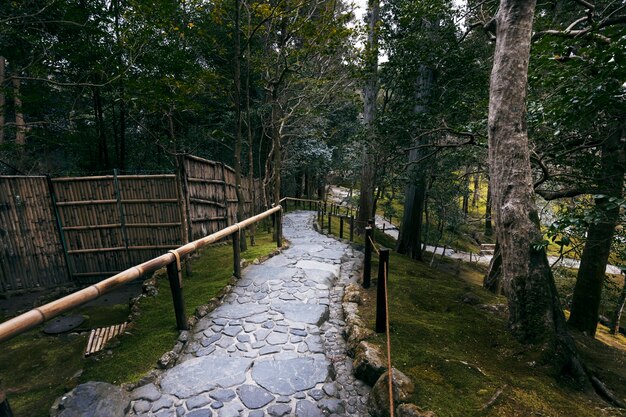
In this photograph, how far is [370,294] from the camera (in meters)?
4.32

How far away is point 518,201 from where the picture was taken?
285cm

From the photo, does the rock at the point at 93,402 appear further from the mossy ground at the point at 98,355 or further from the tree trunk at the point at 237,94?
the tree trunk at the point at 237,94

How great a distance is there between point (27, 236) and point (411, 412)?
27.8 feet

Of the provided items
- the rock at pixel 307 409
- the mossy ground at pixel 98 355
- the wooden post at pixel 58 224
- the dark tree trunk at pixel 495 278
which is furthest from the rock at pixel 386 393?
the dark tree trunk at pixel 495 278

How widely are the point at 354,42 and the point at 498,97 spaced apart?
740 centimetres

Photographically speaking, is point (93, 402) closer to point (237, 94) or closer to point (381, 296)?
point (381, 296)

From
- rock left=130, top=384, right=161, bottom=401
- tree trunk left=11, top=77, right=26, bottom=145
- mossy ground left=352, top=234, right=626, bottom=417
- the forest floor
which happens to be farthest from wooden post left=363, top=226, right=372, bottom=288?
tree trunk left=11, top=77, right=26, bottom=145

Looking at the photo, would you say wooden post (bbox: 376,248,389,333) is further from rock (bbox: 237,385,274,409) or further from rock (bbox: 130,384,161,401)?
rock (bbox: 130,384,161,401)

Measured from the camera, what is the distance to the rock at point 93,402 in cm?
204

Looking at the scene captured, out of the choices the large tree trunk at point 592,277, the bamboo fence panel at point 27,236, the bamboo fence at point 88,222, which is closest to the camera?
the large tree trunk at point 592,277

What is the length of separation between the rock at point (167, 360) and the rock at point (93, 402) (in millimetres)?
412

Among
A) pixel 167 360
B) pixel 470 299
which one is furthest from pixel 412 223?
pixel 167 360

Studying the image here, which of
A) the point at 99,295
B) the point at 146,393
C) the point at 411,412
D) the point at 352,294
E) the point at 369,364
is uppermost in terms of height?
the point at 99,295

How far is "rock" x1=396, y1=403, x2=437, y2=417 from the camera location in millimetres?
1906
